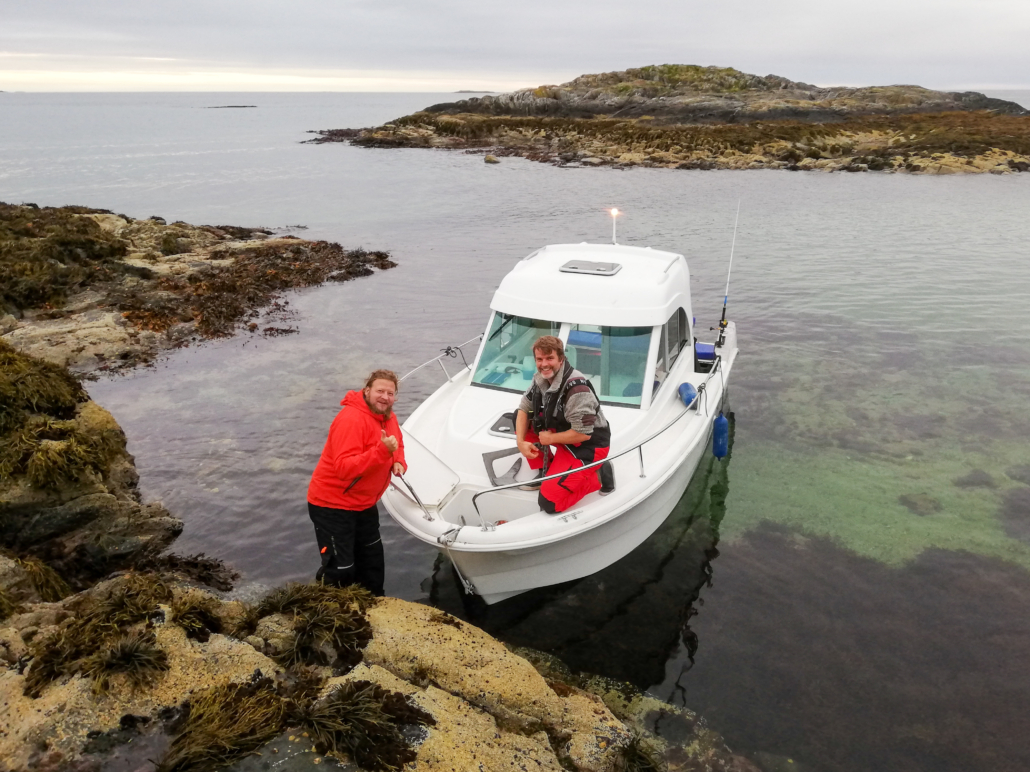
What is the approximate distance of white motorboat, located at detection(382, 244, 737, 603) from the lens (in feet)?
21.4

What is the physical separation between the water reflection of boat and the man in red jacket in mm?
1452

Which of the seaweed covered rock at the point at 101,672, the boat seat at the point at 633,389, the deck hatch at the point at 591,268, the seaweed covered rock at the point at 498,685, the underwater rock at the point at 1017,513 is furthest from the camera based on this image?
the deck hatch at the point at 591,268

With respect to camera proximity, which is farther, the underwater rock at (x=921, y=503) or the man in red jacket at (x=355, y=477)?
the underwater rock at (x=921, y=503)

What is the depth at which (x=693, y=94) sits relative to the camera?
303 feet

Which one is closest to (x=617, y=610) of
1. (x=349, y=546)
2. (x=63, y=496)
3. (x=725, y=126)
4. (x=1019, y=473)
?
(x=349, y=546)

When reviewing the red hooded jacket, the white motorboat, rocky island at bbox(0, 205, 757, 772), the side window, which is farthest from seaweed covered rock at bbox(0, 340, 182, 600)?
the side window

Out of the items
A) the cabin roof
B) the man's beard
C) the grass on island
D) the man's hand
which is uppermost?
the grass on island

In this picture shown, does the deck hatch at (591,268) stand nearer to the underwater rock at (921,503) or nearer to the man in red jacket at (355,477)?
the man in red jacket at (355,477)

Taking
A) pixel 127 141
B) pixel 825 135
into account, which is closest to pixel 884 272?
pixel 825 135

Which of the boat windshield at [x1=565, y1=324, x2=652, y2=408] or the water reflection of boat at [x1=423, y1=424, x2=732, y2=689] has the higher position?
the boat windshield at [x1=565, y1=324, x2=652, y2=408]

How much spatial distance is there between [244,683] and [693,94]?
10099cm

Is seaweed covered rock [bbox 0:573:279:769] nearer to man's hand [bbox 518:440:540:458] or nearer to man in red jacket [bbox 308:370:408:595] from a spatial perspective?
man in red jacket [bbox 308:370:408:595]

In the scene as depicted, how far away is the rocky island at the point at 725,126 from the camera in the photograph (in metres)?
47.4

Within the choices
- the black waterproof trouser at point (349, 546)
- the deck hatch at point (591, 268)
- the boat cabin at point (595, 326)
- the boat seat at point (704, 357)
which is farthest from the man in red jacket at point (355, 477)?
the boat seat at point (704, 357)
